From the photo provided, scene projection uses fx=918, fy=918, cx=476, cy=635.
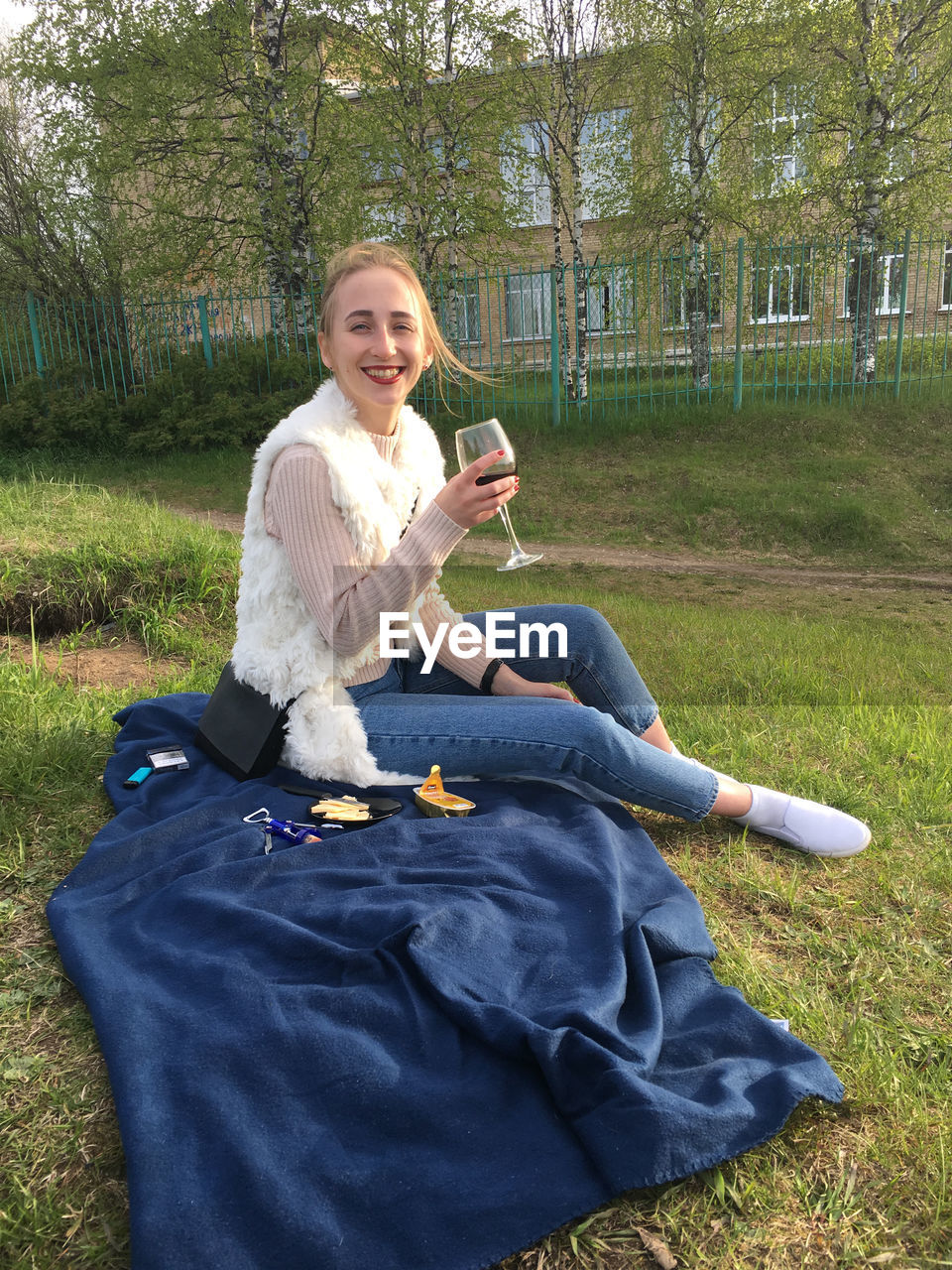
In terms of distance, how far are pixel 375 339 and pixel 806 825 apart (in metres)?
2.19

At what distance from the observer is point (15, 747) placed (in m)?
3.29

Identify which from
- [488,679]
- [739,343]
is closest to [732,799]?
[488,679]

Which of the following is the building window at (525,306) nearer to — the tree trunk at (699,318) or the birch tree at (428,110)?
the birch tree at (428,110)

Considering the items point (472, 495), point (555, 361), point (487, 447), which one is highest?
point (555, 361)

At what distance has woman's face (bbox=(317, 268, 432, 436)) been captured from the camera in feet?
10.0

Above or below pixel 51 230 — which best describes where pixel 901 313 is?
below

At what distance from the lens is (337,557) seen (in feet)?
9.20

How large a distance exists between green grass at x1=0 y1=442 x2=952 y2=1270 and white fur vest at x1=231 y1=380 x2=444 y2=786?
30.9 inches

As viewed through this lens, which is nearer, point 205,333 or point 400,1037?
point 400,1037

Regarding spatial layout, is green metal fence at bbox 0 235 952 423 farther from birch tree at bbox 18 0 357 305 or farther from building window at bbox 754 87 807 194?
building window at bbox 754 87 807 194

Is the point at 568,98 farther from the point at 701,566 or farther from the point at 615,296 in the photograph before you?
the point at 701,566

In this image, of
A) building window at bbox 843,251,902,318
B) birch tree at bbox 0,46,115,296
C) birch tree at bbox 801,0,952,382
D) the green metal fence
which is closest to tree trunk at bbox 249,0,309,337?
the green metal fence

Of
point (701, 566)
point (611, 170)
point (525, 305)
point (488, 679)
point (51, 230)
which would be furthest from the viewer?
point (525, 305)

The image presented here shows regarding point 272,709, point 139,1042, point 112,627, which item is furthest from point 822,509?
point 139,1042
